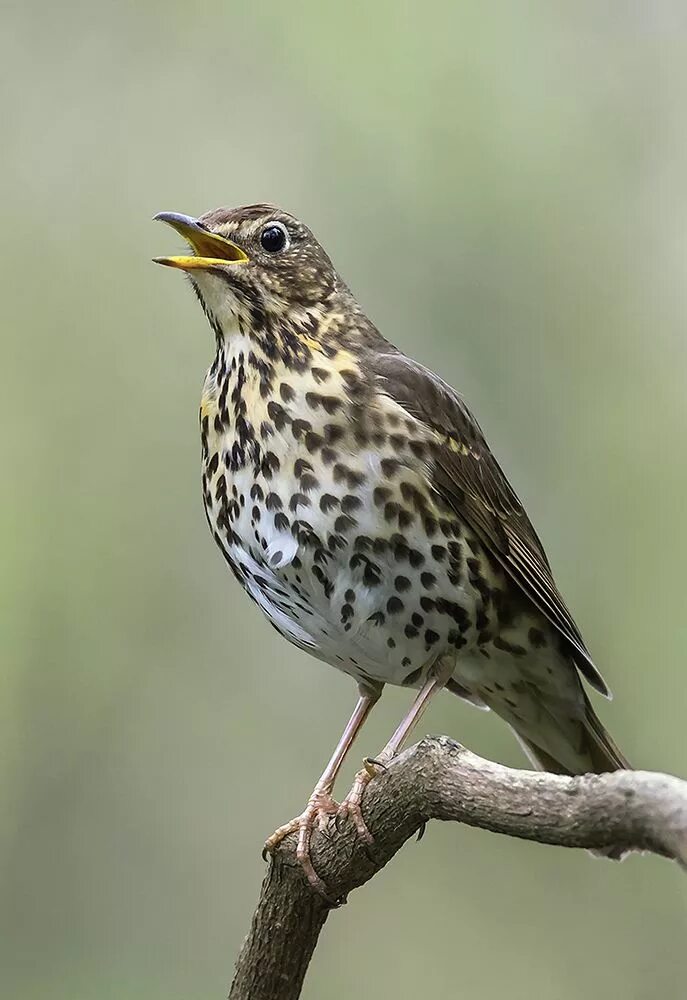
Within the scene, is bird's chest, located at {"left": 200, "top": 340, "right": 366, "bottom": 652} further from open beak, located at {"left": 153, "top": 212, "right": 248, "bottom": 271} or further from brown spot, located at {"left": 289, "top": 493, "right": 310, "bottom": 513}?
open beak, located at {"left": 153, "top": 212, "right": 248, "bottom": 271}

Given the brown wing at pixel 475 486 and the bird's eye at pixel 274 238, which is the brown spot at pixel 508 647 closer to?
the brown wing at pixel 475 486

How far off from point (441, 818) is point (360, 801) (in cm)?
42

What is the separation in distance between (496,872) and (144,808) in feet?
4.62

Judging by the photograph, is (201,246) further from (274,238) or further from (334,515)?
(334,515)

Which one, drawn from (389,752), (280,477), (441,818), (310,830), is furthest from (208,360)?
(441,818)

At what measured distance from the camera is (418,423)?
339 centimetres

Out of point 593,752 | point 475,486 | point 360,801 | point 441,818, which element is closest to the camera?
point 441,818

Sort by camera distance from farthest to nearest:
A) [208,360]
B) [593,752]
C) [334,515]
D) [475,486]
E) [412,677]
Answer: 1. [208,360]
2. [593,752]
3. [412,677]
4. [475,486]
5. [334,515]

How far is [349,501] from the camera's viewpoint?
3.23 meters

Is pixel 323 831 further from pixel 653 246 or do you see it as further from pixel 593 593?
pixel 653 246

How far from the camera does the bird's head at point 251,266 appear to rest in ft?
11.4

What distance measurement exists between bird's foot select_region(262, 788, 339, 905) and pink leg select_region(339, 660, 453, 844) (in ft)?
0.29

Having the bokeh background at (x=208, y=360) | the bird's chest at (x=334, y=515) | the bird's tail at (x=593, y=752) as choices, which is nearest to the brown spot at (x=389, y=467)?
the bird's chest at (x=334, y=515)

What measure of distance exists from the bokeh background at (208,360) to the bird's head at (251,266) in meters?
2.04
